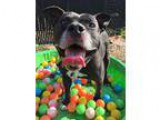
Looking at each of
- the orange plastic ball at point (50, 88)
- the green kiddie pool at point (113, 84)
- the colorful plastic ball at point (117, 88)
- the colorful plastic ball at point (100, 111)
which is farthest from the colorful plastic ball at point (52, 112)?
the colorful plastic ball at point (117, 88)

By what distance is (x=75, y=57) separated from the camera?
1.80 metres

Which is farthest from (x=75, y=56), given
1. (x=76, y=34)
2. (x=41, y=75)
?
(x=41, y=75)

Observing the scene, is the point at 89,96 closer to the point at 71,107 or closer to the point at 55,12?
the point at 71,107

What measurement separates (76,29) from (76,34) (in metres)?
0.03

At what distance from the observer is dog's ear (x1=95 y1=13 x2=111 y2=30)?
1.84m

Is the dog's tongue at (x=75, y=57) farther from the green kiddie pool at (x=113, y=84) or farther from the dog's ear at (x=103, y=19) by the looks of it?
the dog's ear at (x=103, y=19)

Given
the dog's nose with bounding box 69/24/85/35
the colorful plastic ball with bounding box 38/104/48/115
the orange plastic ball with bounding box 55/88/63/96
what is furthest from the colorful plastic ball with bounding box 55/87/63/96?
the dog's nose with bounding box 69/24/85/35

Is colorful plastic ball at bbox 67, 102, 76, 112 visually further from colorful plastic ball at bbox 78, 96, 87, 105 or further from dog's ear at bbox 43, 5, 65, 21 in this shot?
dog's ear at bbox 43, 5, 65, 21

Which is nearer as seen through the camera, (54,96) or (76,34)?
(76,34)

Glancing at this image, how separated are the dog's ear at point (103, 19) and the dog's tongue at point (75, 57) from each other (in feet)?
0.62

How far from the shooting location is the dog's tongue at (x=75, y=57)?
5.90ft
